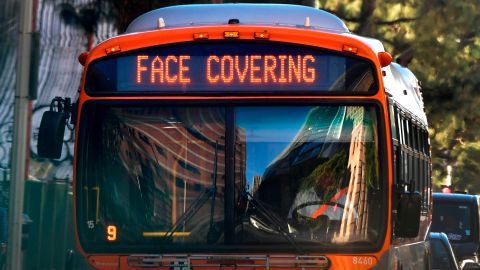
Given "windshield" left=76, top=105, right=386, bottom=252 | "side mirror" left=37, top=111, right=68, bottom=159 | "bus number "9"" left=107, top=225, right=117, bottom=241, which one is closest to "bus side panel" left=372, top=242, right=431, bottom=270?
"windshield" left=76, top=105, right=386, bottom=252

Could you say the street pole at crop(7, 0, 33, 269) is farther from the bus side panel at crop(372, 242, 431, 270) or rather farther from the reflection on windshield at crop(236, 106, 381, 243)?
the bus side panel at crop(372, 242, 431, 270)

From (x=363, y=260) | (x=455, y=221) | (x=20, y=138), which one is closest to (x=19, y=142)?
(x=20, y=138)

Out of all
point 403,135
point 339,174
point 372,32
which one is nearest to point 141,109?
point 339,174

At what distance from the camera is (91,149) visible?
9266 mm

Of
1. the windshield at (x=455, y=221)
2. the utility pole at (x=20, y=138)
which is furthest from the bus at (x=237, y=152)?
the windshield at (x=455, y=221)

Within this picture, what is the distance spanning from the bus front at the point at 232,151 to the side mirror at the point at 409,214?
128 millimetres

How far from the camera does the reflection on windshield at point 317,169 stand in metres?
9.02

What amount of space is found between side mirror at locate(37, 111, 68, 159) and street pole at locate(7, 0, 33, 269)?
1176 mm

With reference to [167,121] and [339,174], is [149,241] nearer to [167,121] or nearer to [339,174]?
[167,121]

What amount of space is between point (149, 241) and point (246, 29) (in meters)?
1.68

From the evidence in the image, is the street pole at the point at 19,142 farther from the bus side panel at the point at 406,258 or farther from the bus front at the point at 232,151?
the bus side panel at the point at 406,258

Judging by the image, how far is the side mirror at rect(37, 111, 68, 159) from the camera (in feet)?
29.8

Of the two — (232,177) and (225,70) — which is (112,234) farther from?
(225,70)

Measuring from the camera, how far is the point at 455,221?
22531mm
